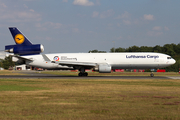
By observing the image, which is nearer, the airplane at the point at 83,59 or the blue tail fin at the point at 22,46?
the airplane at the point at 83,59

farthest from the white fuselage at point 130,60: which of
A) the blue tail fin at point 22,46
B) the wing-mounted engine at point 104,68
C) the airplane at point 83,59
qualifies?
the blue tail fin at point 22,46

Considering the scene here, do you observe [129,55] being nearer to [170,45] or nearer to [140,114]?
[140,114]

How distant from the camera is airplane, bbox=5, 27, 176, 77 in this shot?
121 feet

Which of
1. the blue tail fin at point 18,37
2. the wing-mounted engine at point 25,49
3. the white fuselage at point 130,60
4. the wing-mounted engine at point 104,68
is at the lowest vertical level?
the wing-mounted engine at point 104,68

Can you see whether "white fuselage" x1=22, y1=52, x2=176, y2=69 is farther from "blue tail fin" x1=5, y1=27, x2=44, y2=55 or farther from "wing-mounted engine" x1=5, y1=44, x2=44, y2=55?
"blue tail fin" x1=5, y1=27, x2=44, y2=55

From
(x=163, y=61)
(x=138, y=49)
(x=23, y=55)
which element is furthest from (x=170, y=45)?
(x=23, y=55)

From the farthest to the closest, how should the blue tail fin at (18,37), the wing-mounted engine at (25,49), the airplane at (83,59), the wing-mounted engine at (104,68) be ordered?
the blue tail fin at (18,37) → the wing-mounted engine at (25,49) → the airplane at (83,59) → the wing-mounted engine at (104,68)

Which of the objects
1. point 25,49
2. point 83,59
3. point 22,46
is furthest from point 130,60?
point 22,46

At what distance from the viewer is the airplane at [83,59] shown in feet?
121

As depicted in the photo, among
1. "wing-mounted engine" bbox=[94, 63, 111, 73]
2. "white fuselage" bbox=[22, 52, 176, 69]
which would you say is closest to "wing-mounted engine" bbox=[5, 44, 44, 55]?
"white fuselage" bbox=[22, 52, 176, 69]

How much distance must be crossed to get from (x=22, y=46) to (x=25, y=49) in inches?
32.7

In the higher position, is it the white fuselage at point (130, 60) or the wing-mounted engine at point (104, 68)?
the white fuselage at point (130, 60)

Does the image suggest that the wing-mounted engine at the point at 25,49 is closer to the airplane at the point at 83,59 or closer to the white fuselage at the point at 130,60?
the airplane at the point at 83,59

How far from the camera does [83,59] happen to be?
3897 cm
